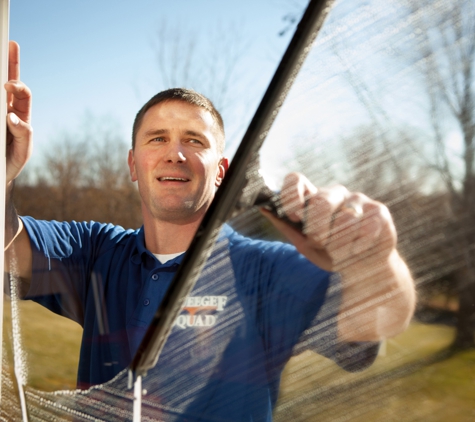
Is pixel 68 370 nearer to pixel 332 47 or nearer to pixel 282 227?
pixel 282 227

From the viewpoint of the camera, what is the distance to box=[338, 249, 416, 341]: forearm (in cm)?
81

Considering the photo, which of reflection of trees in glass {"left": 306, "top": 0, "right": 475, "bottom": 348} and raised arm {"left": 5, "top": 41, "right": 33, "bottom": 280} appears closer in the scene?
reflection of trees in glass {"left": 306, "top": 0, "right": 475, "bottom": 348}

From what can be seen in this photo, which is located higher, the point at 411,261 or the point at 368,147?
the point at 368,147

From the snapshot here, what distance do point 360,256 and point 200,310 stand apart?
323mm

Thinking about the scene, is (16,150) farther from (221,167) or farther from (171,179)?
(221,167)

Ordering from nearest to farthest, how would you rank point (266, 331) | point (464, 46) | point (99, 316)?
point (464, 46) < point (266, 331) < point (99, 316)

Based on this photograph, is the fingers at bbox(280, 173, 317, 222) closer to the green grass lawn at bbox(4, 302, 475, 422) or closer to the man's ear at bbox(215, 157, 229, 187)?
the man's ear at bbox(215, 157, 229, 187)

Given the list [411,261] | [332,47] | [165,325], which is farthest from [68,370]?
[332,47]

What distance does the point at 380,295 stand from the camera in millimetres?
812

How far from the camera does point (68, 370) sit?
3.71 feet

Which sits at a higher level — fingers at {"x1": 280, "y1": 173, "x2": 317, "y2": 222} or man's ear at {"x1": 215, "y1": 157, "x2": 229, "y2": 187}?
man's ear at {"x1": 215, "y1": 157, "x2": 229, "y2": 187}

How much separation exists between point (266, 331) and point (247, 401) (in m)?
0.15

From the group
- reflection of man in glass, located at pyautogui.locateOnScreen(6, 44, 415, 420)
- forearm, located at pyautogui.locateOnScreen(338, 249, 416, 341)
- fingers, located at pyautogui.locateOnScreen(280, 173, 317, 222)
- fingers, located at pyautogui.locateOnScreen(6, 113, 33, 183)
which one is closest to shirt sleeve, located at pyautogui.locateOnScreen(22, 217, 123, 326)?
reflection of man in glass, located at pyautogui.locateOnScreen(6, 44, 415, 420)

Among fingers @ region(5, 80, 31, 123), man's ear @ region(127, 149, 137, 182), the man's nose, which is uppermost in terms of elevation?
fingers @ region(5, 80, 31, 123)
